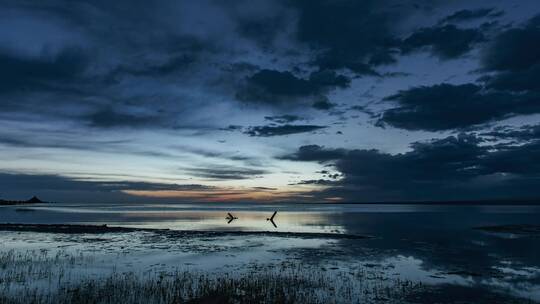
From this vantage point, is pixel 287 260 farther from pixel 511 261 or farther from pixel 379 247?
pixel 511 261

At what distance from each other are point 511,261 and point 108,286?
3371 centimetres

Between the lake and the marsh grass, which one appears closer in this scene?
the marsh grass

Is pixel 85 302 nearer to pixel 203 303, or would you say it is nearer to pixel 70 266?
pixel 203 303

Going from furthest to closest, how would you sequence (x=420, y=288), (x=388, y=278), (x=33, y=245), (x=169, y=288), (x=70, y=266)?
(x=33, y=245), (x=70, y=266), (x=388, y=278), (x=420, y=288), (x=169, y=288)

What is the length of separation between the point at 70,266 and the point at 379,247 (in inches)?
1232

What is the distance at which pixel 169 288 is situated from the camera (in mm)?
22297

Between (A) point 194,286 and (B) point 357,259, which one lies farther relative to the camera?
(B) point 357,259

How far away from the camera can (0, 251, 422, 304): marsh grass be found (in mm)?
20047

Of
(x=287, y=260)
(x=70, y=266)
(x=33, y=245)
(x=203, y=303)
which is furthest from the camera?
(x=33, y=245)

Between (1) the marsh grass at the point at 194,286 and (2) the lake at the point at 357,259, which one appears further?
(2) the lake at the point at 357,259

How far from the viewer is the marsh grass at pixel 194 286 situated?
20.0m

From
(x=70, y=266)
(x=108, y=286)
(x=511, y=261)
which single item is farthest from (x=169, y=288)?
(x=511, y=261)

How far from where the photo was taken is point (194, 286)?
2327 centimetres

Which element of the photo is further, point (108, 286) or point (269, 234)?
point (269, 234)
